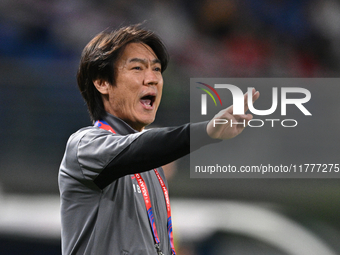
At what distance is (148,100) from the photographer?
1.71m

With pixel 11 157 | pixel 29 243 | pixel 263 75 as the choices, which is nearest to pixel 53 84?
pixel 11 157

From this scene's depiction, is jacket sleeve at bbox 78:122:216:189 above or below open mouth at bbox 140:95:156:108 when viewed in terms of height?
below

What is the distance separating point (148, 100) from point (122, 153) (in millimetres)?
639

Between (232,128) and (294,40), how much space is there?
15.3 feet

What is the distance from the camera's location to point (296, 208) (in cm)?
431

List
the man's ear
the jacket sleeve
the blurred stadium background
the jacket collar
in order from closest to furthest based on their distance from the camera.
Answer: the jacket sleeve → the jacket collar → the man's ear → the blurred stadium background

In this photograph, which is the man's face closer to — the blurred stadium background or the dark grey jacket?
the dark grey jacket

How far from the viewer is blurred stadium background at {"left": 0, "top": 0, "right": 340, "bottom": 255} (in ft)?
13.3

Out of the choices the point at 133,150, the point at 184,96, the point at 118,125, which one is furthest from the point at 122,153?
the point at 184,96

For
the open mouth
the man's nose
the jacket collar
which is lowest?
the jacket collar

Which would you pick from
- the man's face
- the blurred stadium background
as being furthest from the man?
the blurred stadium background

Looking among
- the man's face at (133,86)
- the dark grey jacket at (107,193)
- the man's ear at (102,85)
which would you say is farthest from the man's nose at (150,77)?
the dark grey jacket at (107,193)

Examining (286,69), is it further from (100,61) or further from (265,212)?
(100,61)

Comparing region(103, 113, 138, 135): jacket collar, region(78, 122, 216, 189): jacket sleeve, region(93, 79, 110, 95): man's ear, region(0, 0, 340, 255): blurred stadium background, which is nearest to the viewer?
region(78, 122, 216, 189): jacket sleeve
